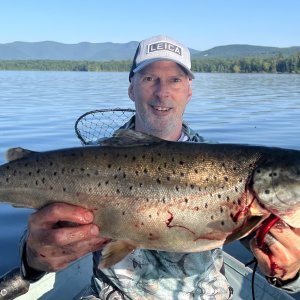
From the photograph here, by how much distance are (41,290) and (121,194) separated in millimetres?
2473

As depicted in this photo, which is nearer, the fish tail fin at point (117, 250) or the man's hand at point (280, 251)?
the man's hand at point (280, 251)

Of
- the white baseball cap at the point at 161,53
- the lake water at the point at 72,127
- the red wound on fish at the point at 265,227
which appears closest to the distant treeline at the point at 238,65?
the lake water at the point at 72,127

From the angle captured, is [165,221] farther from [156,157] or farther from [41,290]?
[41,290]

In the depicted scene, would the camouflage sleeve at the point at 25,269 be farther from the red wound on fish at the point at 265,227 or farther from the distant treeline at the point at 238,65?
the distant treeline at the point at 238,65

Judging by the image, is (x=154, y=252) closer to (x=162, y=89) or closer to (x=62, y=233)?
(x=62, y=233)

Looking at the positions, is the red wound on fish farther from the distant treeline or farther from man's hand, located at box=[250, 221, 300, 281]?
the distant treeline

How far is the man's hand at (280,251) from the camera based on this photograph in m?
3.24

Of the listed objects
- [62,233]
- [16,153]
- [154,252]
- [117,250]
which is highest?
[16,153]

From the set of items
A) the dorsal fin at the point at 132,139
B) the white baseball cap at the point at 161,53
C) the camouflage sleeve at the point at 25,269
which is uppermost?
the white baseball cap at the point at 161,53

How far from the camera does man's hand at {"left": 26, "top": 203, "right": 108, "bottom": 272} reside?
127 inches

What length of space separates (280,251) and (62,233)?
1.51 m

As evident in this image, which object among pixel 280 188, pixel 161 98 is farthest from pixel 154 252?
pixel 161 98

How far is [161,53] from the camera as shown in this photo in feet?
16.9

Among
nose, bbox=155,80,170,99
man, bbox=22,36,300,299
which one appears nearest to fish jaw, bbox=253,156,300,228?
man, bbox=22,36,300,299
